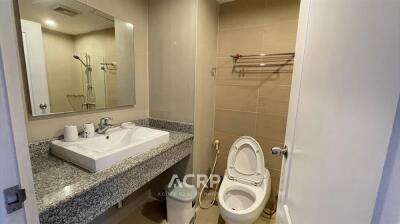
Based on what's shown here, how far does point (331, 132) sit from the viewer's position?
468 mm

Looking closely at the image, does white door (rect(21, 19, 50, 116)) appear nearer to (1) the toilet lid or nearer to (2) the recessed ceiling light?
(2) the recessed ceiling light

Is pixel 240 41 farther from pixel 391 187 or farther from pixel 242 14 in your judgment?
pixel 391 187

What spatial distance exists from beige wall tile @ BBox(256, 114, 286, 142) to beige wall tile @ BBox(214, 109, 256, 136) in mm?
66

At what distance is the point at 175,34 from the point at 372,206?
1.74 m

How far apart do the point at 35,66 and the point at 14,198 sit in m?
→ 1.02

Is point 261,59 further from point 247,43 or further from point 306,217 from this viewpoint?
point 306,217

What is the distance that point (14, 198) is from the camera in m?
0.45

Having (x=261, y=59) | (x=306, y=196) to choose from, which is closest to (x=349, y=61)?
(x=306, y=196)

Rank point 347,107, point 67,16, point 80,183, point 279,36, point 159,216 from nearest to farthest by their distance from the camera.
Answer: point 347,107
point 80,183
point 67,16
point 279,36
point 159,216

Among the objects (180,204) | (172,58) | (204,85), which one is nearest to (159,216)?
(180,204)

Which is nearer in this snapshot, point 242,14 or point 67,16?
point 67,16

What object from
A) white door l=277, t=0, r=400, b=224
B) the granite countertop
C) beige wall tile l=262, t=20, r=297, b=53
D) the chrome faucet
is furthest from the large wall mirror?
white door l=277, t=0, r=400, b=224

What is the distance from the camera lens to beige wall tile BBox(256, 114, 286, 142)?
183 centimetres

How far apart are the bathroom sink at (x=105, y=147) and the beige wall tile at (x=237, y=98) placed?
88 cm
